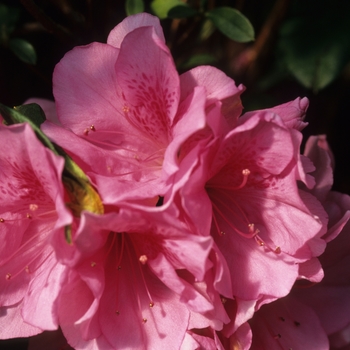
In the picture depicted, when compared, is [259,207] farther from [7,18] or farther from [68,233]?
[7,18]

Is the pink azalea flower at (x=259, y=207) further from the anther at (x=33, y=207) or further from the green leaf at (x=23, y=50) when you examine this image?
the green leaf at (x=23, y=50)

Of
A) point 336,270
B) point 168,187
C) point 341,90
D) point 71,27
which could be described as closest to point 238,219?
point 168,187

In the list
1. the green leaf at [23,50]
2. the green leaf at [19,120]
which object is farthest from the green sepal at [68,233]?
the green leaf at [23,50]

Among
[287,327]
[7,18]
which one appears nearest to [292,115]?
[287,327]

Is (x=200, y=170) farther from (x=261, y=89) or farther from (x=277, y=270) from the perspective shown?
(x=261, y=89)

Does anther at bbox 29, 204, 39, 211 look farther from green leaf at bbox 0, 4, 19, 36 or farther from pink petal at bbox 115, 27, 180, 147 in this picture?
green leaf at bbox 0, 4, 19, 36

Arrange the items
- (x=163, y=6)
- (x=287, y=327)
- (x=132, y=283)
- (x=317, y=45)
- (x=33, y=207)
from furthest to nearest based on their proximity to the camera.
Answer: (x=317, y=45)
(x=163, y=6)
(x=287, y=327)
(x=132, y=283)
(x=33, y=207)
